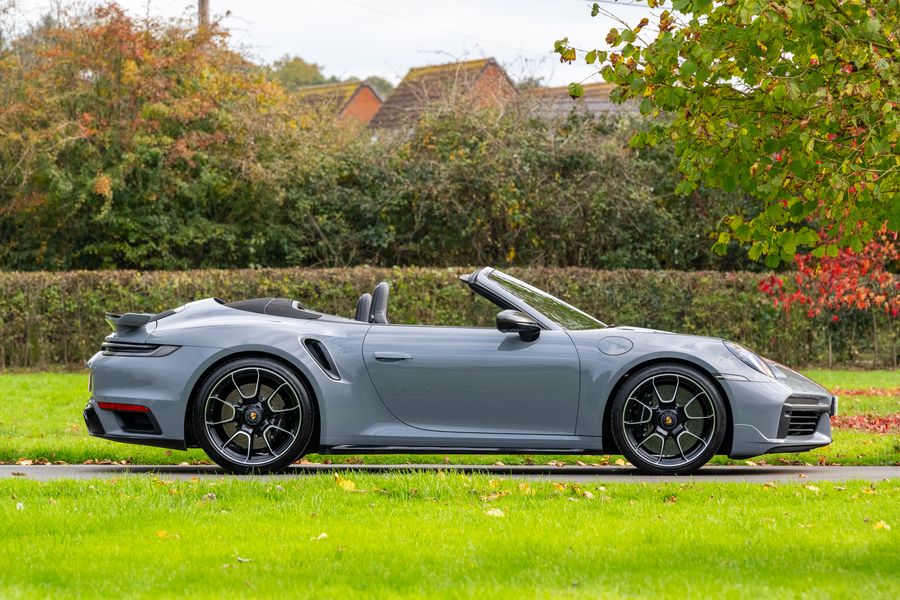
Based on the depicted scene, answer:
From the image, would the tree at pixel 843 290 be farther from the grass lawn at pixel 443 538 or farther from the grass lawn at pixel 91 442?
the grass lawn at pixel 443 538

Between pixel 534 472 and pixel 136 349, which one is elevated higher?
pixel 136 349

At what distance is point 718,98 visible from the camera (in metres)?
8.63

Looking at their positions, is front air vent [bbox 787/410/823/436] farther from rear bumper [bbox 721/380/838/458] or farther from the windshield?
the windshield

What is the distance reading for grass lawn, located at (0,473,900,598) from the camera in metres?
4.61

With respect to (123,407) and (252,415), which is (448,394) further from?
(123,407)

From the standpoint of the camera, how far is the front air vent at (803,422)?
8.09m

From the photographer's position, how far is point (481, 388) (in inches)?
311

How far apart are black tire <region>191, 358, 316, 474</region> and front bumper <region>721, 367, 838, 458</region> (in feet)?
9.05

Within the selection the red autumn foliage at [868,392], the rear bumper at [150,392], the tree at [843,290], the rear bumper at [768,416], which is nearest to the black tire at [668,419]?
the rear bumper at [768,416]

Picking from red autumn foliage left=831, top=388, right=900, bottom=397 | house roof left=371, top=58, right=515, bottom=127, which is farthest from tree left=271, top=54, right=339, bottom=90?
red autumn foliage left=831, top=388, right=900, bottom=397

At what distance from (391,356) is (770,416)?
249cm

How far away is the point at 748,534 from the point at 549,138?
16.8 metres

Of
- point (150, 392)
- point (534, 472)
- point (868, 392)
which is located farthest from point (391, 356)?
point (868, 392)

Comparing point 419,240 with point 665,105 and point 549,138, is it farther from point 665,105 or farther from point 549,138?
point 665,105
